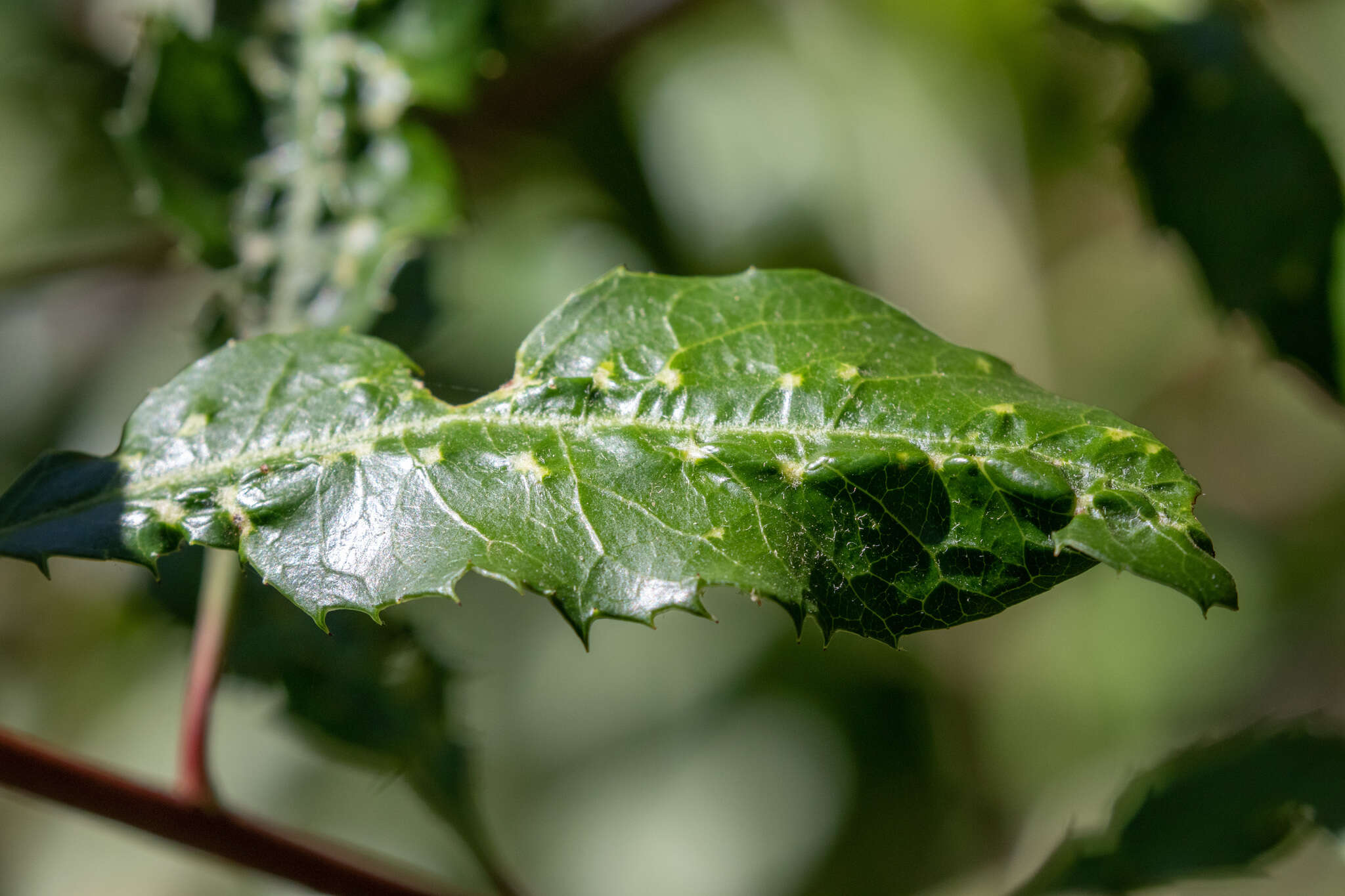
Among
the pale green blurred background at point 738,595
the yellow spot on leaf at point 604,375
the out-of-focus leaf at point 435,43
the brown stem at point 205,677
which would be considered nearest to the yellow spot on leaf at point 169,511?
the brown stem at point 205,677

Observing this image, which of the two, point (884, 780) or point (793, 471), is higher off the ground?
point (793, 471)

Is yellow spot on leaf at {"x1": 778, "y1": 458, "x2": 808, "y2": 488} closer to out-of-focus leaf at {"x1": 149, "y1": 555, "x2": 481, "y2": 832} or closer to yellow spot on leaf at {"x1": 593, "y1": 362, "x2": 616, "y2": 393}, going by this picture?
yellow spot on leaf at {"x1": 593, "y1": 362, "x2": 616, "y2": 393}

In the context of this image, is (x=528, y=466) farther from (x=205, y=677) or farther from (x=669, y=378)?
(x=205, y=677)

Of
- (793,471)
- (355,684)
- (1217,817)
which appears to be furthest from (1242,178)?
(355,684)

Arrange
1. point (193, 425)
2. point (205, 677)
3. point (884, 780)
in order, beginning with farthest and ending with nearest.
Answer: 1. point (884, 780)
2. point (205, 677)
3. point (193, 425)

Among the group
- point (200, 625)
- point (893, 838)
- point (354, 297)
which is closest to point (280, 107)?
point (354, 297)

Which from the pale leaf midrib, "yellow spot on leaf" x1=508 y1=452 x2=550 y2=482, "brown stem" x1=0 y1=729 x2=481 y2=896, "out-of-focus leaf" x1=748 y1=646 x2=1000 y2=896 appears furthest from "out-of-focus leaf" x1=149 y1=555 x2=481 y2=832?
"out-of-focus leaf" x1=748 y1=646 x2=1000 y2=896
